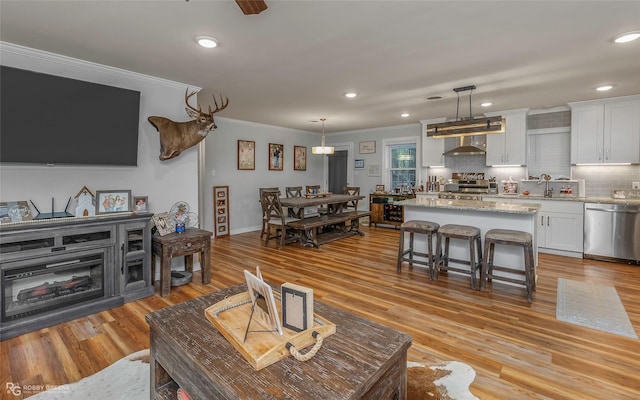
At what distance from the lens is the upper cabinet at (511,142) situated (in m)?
5.59

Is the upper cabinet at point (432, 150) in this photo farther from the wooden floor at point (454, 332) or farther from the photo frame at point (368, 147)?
the wooden floor at point (454, 332)

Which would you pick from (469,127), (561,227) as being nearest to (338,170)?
(469,127)

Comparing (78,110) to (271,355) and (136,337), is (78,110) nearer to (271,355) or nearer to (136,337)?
(136,337)

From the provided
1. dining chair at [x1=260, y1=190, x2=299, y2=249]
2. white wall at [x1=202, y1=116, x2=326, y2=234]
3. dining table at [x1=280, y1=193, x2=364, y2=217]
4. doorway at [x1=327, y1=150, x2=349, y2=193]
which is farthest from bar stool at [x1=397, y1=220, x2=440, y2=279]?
doorway at [x1=327, y1=150, x2=349, y2=193]

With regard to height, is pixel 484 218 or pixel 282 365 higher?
pixel 484 218

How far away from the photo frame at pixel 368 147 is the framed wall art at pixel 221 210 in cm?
370

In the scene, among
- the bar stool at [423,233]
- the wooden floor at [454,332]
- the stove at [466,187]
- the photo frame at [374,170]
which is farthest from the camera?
the photo frame at [374,170]

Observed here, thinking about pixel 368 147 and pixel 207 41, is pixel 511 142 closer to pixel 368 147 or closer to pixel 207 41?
pixel 368 147

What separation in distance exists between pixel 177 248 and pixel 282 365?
2721mm

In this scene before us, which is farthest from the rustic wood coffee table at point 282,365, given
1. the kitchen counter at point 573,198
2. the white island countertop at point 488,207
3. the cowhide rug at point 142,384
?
the kitchen counter at point 573,198

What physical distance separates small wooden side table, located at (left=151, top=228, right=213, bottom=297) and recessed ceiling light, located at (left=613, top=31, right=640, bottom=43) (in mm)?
4415

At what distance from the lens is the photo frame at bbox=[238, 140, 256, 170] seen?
6734mm

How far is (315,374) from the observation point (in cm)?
106

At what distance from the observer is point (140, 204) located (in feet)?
11.6
